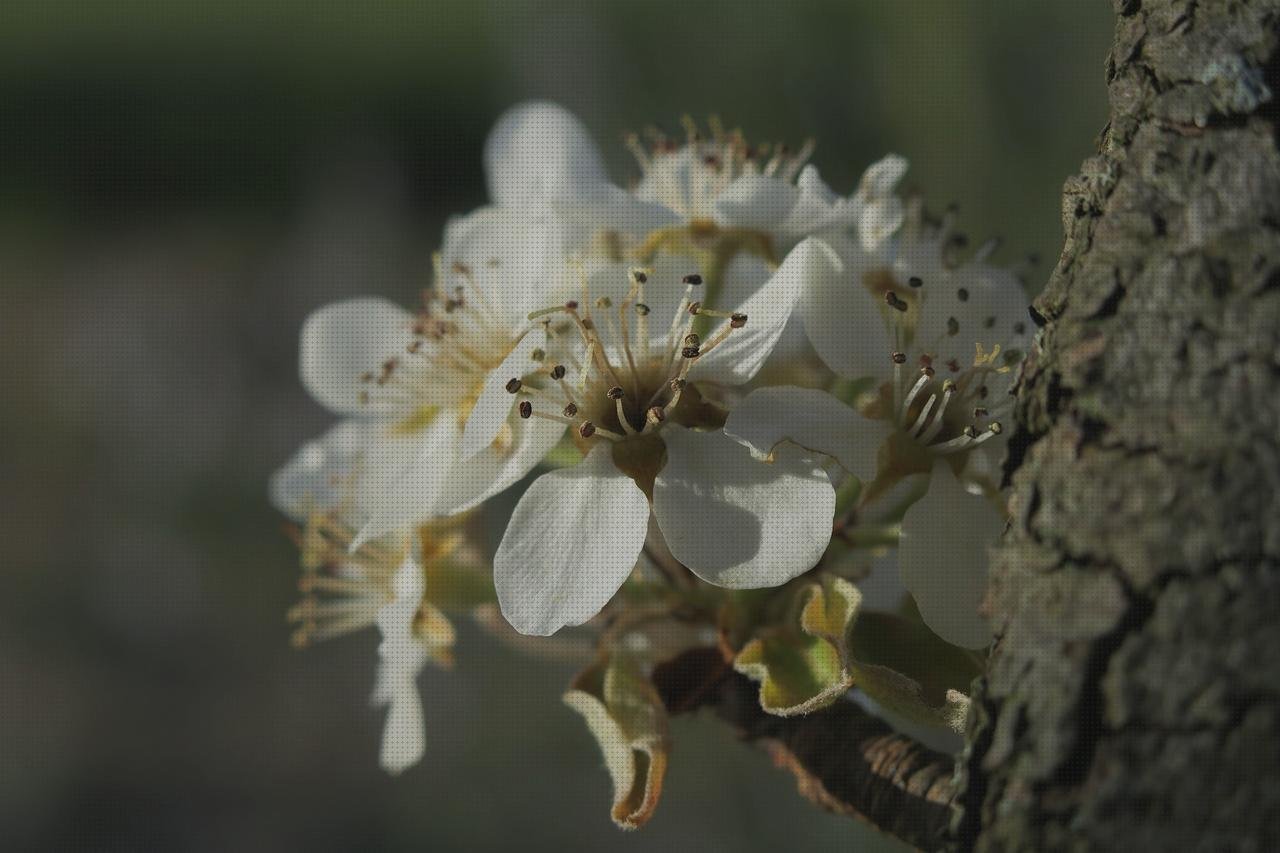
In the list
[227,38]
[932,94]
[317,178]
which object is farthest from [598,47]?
[227,38]

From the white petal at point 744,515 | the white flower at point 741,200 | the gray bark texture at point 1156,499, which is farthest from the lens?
the white flower at point 741,200

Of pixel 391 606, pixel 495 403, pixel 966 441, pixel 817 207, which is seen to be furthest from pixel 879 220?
pixel 391 606

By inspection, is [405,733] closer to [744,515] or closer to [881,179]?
[744,515]

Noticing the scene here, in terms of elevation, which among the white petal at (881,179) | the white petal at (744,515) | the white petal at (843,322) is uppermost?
the white petal at (881,179)

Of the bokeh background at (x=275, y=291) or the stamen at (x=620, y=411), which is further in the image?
the bokeh background at (x=275, y=291)

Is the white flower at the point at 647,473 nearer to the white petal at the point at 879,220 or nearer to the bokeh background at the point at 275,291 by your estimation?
the white petal at the point at 879,220

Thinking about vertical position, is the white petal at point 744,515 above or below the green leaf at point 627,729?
above

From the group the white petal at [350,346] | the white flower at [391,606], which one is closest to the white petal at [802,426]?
the white flower at [391,606]
